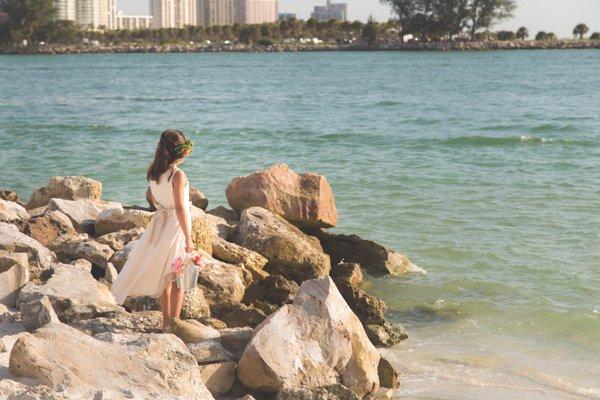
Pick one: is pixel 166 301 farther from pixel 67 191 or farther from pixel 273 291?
pixel 67 191

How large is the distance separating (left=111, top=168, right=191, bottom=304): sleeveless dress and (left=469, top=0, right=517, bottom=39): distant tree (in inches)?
5201

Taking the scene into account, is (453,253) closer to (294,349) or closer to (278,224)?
(278,224)

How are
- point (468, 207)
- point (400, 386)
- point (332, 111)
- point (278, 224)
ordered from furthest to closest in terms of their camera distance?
point (332, 111) → point (468, 207) → point (278, 224) → point (400, 386)

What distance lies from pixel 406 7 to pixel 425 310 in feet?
434

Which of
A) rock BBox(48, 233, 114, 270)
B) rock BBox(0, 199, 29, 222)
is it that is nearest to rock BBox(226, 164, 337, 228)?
rock BBox(0, 199, 29, 222)

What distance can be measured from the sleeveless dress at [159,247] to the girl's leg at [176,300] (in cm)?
7

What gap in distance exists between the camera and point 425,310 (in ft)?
31.7

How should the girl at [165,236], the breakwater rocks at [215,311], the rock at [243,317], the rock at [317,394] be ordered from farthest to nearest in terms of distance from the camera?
the rock at [243,317], the girl at [165,236], the rock at [317,394], the breakwater rocks at [215,311]

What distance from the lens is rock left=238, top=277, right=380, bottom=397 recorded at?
6387 mm

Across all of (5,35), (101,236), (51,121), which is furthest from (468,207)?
(5,35)

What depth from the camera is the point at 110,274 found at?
824 centimetres

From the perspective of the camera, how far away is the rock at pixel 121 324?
6828mm

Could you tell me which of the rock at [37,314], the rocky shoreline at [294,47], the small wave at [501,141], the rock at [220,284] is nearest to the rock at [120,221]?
the rock at [220,284]

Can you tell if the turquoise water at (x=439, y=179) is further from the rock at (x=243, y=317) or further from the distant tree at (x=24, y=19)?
the distant tree at (x=24, y=19)
